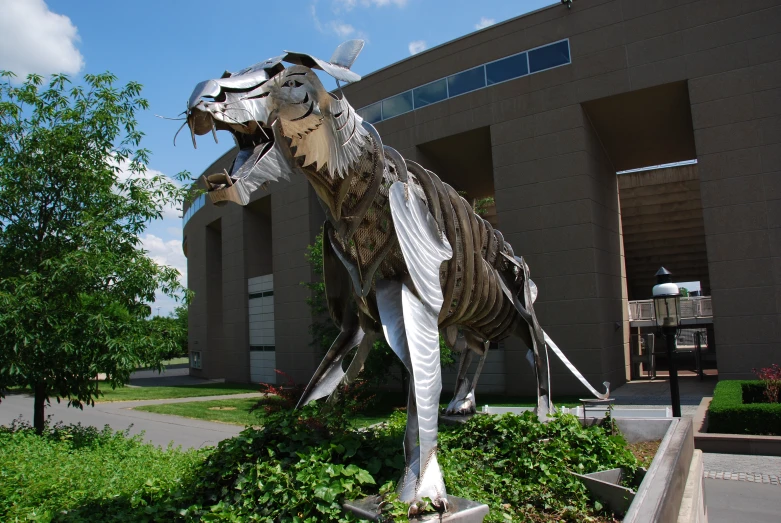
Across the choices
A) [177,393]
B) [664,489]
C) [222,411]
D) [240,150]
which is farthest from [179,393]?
[664,489]

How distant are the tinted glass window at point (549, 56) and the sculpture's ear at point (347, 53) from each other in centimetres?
1442

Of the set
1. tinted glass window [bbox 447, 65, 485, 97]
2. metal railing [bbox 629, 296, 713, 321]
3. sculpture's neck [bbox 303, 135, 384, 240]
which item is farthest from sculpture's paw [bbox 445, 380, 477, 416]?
metal railing [bbox 629, 296, 713, 321]

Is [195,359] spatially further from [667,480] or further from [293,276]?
[667,480]

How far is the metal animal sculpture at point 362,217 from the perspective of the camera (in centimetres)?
299

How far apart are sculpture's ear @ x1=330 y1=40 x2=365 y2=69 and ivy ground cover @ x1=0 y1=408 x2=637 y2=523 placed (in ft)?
8.66

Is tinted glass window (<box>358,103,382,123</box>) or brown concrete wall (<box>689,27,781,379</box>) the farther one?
tinted glass window (<box>358,103,382,123</box>)

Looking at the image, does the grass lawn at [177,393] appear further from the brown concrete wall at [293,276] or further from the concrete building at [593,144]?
the concrete building at [593,144]

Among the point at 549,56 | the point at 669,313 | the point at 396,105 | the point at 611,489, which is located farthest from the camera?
the point at 396,105

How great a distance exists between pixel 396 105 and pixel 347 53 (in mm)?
16247

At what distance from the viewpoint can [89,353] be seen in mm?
7773

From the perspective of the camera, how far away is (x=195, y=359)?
35.8 metres

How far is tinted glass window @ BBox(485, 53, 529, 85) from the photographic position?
1691 cm

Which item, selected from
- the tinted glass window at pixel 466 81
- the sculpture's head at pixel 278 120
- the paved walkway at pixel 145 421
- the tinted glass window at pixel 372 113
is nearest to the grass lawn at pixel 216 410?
the paved walkway at pixel 145 421

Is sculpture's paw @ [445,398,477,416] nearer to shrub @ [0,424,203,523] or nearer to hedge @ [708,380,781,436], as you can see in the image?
shrub @ [0,424,203,523]
